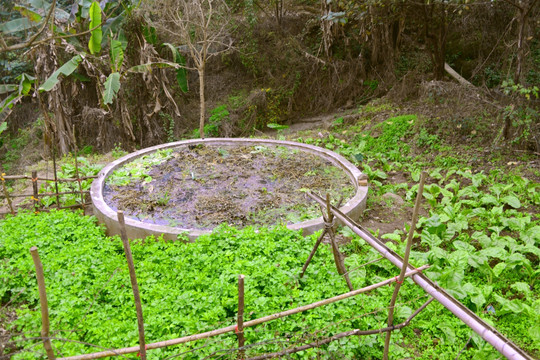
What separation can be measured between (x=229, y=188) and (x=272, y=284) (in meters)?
3.02

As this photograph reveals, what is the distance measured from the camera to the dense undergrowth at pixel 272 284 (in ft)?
10.8

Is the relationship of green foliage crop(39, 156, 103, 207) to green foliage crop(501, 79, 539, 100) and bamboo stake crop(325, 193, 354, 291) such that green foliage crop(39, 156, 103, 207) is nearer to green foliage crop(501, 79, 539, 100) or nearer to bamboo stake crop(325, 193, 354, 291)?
bamboo stake crop(325, 193, 354, 291)

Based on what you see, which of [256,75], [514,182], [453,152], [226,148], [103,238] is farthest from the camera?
[256,75]

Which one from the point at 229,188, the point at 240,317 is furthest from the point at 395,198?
the point at 240,317

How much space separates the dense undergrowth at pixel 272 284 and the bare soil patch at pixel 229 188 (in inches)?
28.8

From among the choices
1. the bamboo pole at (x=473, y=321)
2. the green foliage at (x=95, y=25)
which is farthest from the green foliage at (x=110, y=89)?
the bamboo pole at (x=473, y=321)

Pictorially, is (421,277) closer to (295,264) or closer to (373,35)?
(295,264)

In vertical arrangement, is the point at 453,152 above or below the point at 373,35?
below

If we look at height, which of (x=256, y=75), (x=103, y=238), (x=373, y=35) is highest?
(x=373, y=35)

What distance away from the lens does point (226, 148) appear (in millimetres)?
8625

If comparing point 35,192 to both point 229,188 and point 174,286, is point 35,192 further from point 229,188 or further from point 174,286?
point 174,286

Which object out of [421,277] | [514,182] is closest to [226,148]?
[514,182]

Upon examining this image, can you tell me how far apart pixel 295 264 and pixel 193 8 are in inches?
354

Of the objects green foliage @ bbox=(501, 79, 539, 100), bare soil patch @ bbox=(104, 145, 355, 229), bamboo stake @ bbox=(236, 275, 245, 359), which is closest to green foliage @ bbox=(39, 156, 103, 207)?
bare soil patch @ bbox=(104, 145, 355, 229)
